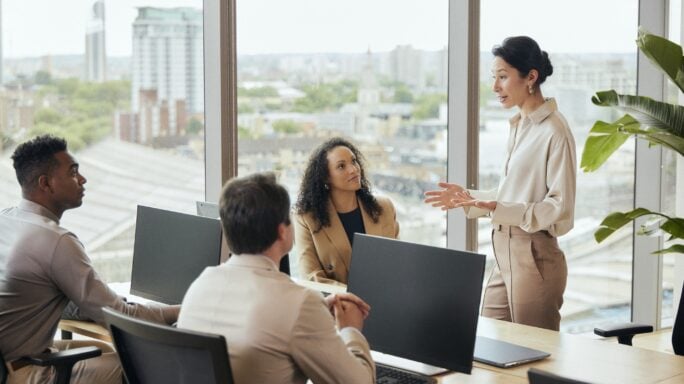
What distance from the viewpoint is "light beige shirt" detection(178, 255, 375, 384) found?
7.18 ft

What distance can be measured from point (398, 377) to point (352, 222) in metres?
1.31

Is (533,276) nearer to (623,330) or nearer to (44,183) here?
(623,330)

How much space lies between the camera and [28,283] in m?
3.09

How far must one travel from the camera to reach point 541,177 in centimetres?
367

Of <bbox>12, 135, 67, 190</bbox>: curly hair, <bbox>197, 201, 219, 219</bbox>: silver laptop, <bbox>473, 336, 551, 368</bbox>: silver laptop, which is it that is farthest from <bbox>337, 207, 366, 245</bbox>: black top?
<bbox>12, 135, 67, 190</bbox>: curly hair

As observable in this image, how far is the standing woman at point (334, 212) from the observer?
388 centimetres

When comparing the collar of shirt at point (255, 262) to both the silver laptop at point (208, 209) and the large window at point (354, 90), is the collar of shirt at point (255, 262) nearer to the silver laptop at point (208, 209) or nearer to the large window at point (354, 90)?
the silver laptop at point (208, 209)

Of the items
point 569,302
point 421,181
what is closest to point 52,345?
point 421,181

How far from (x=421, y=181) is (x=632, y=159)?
5.18ft

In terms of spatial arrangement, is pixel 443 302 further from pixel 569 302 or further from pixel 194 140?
pixel 569 302

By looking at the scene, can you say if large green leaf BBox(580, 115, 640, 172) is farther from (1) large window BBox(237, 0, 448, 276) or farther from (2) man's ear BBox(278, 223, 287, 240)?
(2) man's ear BBox(278, 223, 287, 240)

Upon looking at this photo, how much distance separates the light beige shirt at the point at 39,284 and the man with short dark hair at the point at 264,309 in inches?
32.7

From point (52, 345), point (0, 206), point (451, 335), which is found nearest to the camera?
point (451, 335)

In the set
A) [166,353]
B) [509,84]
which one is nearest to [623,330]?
[509,84]
